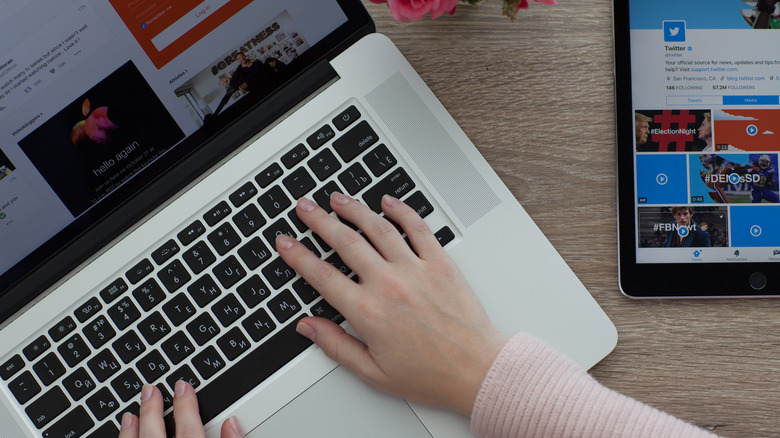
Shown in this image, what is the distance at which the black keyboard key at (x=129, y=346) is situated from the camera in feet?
1.83

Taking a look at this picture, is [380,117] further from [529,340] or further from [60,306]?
[60,306]

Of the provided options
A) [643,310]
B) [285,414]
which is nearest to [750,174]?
[643,310]

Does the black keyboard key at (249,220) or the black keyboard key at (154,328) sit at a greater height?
the black keyboard key at (249,220)

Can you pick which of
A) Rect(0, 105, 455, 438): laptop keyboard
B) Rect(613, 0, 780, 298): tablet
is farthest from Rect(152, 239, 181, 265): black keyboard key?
Rect(613, 0, 780, 298): tablet

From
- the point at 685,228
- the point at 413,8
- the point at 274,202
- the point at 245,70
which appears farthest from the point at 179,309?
the point at 685,228

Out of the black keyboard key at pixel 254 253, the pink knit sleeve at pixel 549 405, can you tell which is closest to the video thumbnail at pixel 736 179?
the pink knit sleeve at pixel 549 405

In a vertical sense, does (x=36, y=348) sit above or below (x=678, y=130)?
above

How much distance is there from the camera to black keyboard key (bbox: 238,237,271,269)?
1.83 feet

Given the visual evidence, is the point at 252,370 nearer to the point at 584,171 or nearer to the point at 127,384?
the point at 127,384

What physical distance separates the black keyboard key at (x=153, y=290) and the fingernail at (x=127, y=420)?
0.10 m

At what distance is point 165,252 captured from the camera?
1.85 feet

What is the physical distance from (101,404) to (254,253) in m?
0.21

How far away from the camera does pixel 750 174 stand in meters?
0.61

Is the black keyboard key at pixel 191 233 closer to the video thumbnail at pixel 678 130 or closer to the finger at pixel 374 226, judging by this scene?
the finger at pixel 374 226
